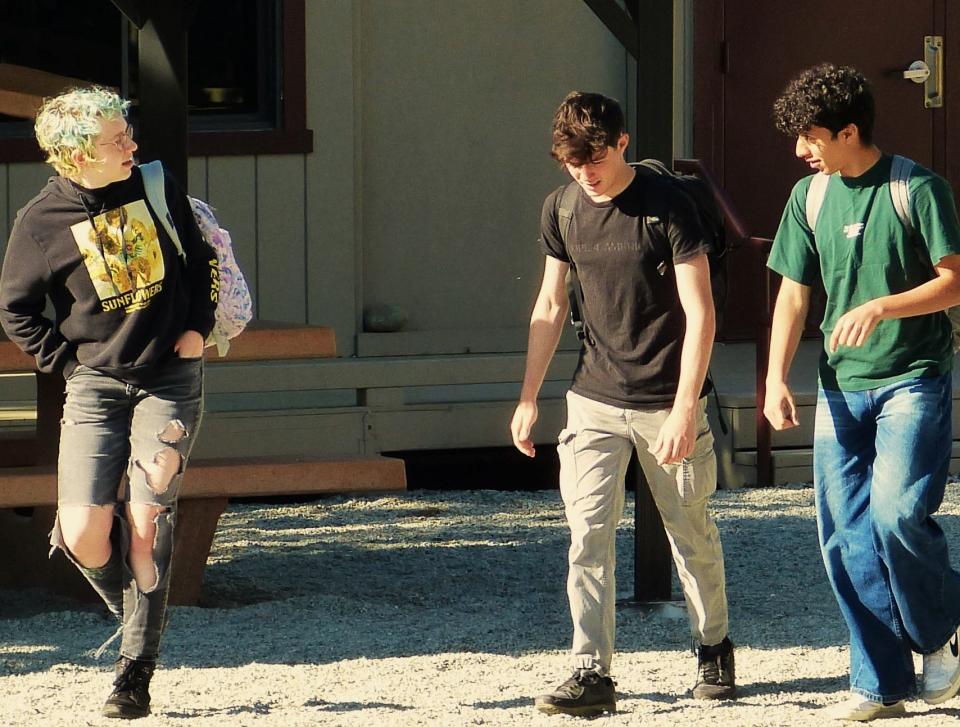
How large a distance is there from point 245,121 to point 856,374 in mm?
5361

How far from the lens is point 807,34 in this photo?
32.5ft

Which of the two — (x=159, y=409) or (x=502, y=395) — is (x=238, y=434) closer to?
(x=502, y=395)

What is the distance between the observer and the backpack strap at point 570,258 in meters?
4.69

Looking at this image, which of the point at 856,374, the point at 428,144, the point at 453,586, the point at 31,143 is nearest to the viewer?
the point at 856,374

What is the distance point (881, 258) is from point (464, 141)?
5.22 m

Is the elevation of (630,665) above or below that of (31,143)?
below

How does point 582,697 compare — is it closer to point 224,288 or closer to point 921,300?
point 921,300

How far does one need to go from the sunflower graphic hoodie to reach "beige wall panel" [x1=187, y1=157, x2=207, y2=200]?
4382 mm

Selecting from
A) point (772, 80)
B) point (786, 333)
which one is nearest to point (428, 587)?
point (786, 333)

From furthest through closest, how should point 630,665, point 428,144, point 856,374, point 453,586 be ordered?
point 428,144 → point 453,586 → point 630,665 → point 856,374

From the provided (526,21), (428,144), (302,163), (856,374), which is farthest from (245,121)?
(856,374)

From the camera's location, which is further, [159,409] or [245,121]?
[245,121]

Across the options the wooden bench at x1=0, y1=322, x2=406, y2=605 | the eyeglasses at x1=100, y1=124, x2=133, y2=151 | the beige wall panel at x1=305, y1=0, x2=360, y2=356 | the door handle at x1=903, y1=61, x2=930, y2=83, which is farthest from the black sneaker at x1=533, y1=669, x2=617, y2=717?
the door handle at x1=903, y1=61, x2=930, y2=83

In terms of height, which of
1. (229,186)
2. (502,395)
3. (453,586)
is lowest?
(453,586)
